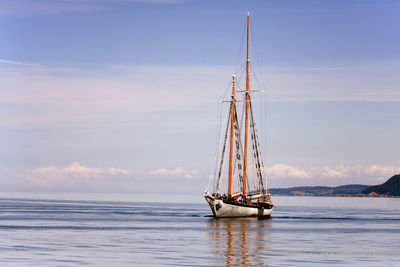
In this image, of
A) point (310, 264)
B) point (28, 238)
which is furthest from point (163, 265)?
point (28, 238)

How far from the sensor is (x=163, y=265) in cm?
5162

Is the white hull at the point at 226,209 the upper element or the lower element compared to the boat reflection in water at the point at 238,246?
upper

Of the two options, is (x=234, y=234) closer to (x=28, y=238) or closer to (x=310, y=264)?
(x=28, y=238)

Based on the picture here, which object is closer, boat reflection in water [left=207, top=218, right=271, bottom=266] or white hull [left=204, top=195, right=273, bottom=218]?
boat reflection in water [left=207, top=218, right=271, bottom=266]

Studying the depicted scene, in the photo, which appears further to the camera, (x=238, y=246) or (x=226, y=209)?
(x=226, y=209)

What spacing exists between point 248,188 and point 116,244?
7545 centimetres

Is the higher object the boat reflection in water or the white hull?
the white hull

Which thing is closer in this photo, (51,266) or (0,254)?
(51,266)

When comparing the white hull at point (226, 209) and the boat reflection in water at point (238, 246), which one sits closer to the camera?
the boat reflection in water at point (238, 246)

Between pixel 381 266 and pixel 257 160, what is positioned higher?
pixel 257 160

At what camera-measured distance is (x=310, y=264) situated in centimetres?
5444

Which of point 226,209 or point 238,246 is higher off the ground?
point 226,209

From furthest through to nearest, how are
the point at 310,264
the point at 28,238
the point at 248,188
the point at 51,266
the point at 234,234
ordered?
the point at 248,188
the point at 234,234
the point at 28,238
the point at 310,264
the point at 51,266

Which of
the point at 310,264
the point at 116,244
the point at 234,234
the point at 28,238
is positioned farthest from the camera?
the point at 234,234
